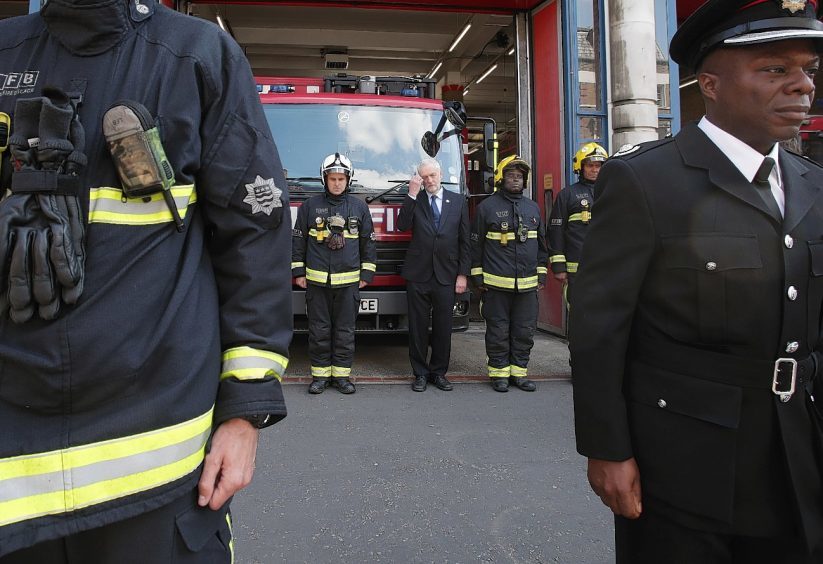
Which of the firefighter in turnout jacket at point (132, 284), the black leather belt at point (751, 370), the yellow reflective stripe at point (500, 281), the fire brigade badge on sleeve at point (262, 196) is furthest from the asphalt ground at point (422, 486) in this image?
the fire brigade badge on sleeve at point (262, 196)

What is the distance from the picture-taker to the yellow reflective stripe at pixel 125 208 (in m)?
1.27

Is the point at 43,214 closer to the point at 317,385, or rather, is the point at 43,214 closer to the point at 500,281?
the point at 317,385

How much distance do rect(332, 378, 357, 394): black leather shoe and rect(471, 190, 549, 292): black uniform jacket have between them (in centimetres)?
147

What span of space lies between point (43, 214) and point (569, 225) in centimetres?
554

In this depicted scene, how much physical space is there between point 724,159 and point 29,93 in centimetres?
153

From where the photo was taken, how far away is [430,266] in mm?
6039

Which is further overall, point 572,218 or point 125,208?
point 572,218

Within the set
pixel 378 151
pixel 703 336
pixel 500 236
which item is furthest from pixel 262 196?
pixel 378 151

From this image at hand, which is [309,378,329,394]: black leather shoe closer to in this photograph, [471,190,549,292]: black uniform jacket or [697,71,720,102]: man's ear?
[471,190,549,292]: black uniform jacket

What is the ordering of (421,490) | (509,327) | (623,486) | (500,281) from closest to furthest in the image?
(623,486) → (421,490) → (500,281) → (509,327)

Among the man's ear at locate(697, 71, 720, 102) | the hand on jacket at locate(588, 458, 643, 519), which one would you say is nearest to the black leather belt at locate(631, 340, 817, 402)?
the hand on jacket at locate(588, 458, 643, 519)

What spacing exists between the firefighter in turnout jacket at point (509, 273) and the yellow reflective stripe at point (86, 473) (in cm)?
473

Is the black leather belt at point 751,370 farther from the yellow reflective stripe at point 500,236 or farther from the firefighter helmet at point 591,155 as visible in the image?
the firefighter helmet at point 591,155

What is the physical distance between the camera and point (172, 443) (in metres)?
1.29
